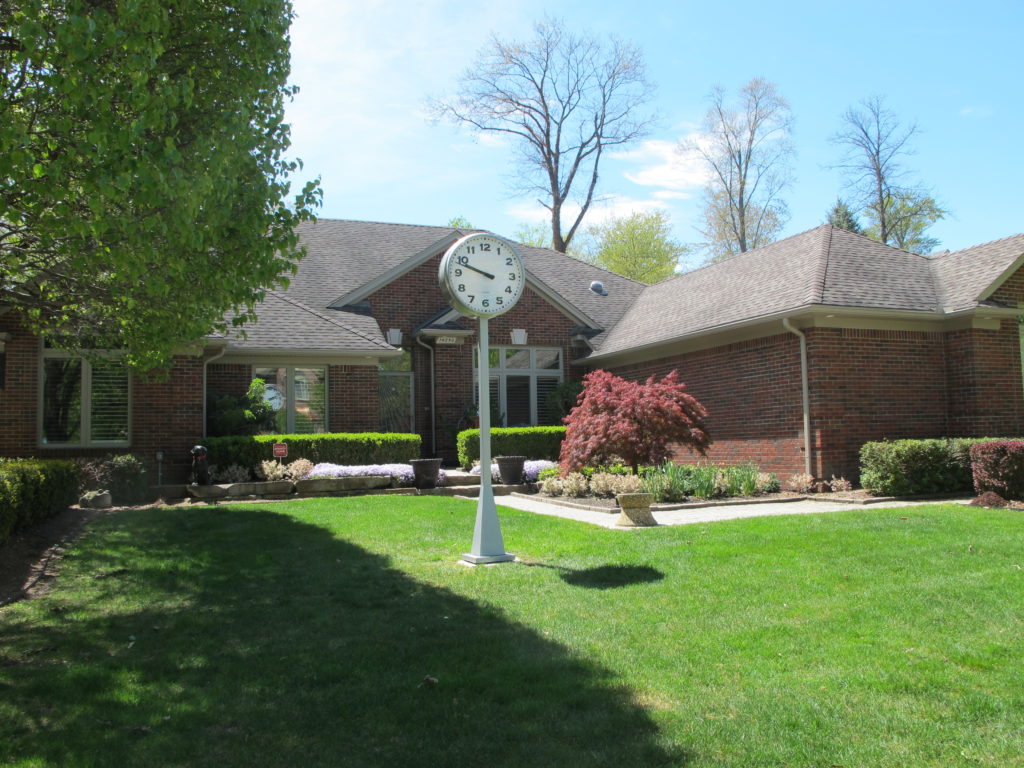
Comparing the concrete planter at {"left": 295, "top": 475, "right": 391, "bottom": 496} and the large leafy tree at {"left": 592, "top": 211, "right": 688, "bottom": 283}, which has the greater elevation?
the large leafy tree at {"left": 592, "top": 211, "right": 688, "bottom": 283}

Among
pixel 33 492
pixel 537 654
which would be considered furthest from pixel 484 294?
pixel 33 492

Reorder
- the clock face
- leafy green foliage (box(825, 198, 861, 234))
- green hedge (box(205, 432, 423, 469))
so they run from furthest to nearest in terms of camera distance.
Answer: leafy green foliage (box(825, 198, 861, 234)) → green hedge (box(205, 432, 423, 469)) → the clock face

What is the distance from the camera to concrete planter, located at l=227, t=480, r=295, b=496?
1385 centimetres

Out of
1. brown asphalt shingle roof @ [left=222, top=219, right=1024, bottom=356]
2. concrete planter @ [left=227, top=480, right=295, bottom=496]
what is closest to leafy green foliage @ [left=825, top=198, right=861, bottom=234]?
brown asphalt shingle roof @ [left=222, top=219, right=1024, bottom=356]

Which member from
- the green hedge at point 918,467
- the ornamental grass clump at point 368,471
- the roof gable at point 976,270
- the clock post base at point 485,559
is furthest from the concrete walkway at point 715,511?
the roof gable at point 976,270

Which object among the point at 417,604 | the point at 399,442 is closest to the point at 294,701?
the point at 417,604

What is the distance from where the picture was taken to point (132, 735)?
12.6ft

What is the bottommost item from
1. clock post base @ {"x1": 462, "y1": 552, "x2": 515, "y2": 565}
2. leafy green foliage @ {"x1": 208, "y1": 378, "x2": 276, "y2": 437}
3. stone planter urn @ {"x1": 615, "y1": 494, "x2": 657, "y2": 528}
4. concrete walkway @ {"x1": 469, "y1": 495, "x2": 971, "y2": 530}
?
clock post base @ {"x1": 462, "y1": 552, "x2": 515, "y2": 565}

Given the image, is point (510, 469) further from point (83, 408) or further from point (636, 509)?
point (83, 408)

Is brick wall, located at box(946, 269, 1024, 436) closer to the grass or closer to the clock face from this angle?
the grass

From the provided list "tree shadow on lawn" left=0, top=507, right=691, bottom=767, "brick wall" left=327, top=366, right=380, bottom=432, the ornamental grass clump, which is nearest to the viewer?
"tree shadow on lawn" left=0, top=507, right=691, bottom=767

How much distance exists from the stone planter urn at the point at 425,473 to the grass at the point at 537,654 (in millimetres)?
5988

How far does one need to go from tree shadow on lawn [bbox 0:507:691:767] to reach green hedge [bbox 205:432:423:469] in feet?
24.7

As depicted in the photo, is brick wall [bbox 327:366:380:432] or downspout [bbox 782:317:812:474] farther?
brick wall [bbox 327:366:380:432]
